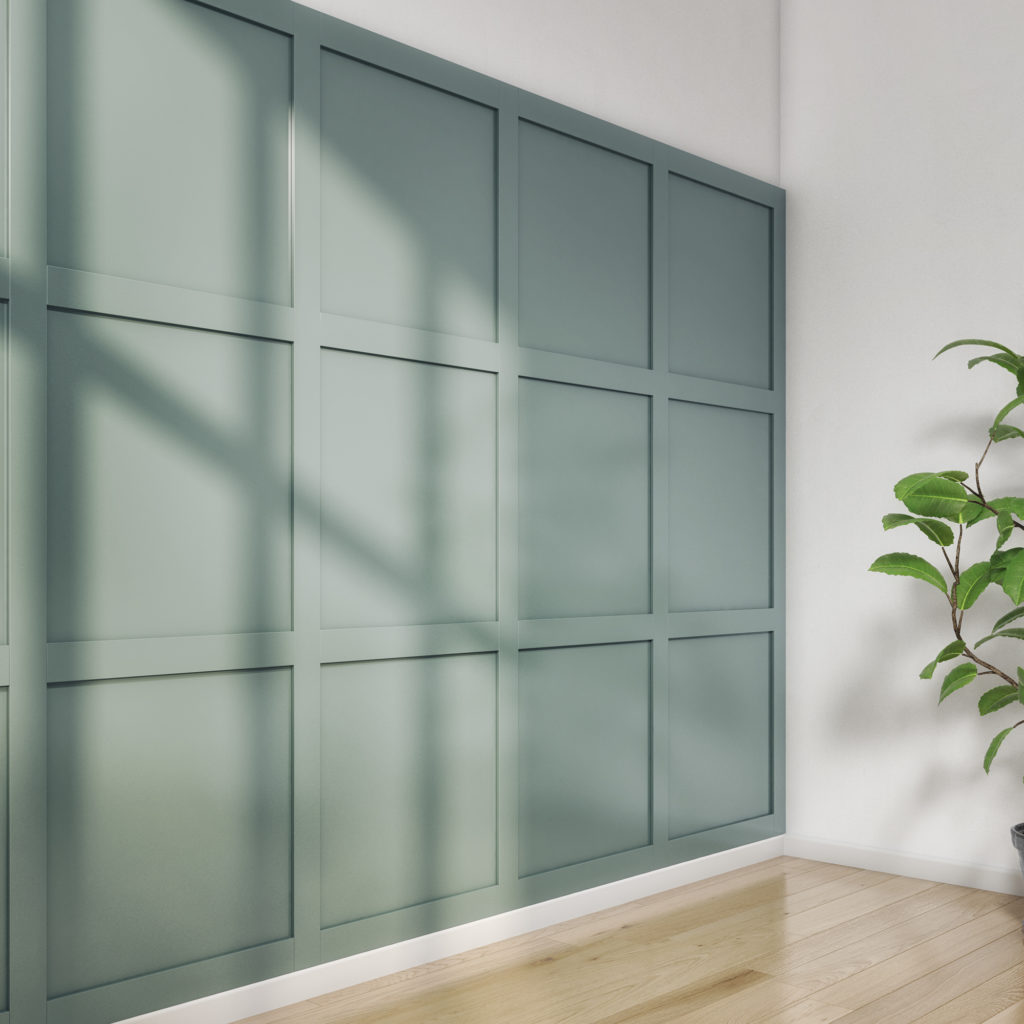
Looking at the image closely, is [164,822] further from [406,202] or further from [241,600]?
[406,202]

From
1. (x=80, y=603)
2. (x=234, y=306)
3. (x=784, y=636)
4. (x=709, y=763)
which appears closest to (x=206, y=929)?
(x=80, y=603)

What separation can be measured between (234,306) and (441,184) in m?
0.63

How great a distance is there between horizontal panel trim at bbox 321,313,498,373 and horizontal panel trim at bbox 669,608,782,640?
94 centimetres

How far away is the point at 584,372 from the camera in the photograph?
274cm

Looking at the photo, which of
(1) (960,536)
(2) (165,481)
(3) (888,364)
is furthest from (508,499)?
(3) (888,364)

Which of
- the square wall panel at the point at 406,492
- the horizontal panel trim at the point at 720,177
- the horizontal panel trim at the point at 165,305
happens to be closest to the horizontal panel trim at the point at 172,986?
the square wall panel at the point at 406,492

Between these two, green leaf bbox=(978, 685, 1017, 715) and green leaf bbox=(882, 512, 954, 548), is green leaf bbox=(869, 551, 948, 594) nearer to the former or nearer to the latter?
green leaf bbox=(882, 512, 954, 548)

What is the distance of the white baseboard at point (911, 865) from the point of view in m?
2.90

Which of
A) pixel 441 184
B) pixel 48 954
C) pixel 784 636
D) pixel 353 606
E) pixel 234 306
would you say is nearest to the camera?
pixel 48 954

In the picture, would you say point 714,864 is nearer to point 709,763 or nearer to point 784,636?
point 709,763

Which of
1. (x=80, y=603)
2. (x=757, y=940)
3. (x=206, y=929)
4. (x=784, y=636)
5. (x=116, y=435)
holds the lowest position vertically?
(x=757, y=940)

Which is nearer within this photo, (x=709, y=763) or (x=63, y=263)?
(x=63, y=263)

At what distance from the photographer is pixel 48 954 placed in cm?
182

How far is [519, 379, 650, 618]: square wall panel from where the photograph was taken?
2.63m
